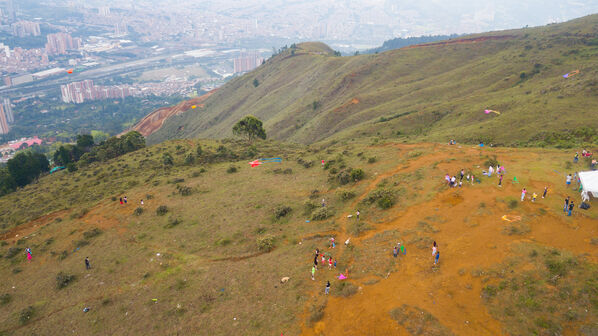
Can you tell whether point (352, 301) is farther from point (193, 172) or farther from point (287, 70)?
point (287, 70)

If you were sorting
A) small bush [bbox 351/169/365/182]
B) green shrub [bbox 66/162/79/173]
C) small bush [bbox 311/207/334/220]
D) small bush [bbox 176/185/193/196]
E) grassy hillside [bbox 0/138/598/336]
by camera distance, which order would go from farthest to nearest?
1. green shrub [bbox 66/162/79/173]
2. small bush [bbox 176/185/193/196]
3. small bush [bbox 351/169/365/182]
4. small bush [bbox 311/207/334/220]
5. grassy hillside [bbox 0/138/598/336]

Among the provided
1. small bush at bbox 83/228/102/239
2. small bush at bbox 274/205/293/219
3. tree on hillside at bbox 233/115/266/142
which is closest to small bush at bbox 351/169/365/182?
small bush at bbox 274/205/293/219

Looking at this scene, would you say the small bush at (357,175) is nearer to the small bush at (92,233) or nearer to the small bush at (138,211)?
the small bush at (138,211)

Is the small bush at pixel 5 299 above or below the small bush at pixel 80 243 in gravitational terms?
below

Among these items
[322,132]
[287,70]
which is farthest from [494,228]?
[287,70]

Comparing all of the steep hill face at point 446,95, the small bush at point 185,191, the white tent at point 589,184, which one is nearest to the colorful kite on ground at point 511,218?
the white tent at point 589,184

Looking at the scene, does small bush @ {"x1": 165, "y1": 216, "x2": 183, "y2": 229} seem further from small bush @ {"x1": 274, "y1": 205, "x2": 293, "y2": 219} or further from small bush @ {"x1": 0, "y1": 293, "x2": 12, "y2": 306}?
small bush @ {"x1": 0, "y1": 293, "x2": 12, "y2": 306}
